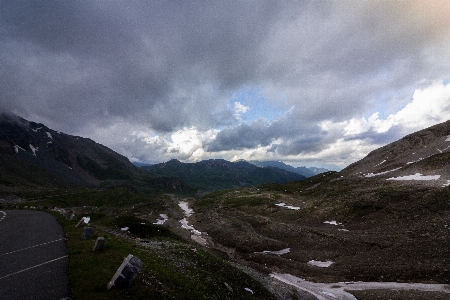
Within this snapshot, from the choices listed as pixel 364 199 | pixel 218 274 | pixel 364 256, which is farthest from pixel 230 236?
pixel 364 199

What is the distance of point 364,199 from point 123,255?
83.3 m

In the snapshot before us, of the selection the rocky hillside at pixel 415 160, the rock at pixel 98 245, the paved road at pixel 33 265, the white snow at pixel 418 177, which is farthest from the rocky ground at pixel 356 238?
the paved road at pixel 33 265

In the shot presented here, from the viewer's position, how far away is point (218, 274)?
32.9m

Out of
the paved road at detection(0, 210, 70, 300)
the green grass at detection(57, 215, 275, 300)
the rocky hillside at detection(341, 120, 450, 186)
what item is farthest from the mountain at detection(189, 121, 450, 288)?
the paved road at detection(0, 210, 70, 300)

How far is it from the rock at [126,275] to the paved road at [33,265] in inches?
136

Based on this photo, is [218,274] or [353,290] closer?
[218,274]

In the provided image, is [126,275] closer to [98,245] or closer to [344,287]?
[98,245]

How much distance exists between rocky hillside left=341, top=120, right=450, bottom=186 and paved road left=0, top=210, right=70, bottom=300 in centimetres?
10162

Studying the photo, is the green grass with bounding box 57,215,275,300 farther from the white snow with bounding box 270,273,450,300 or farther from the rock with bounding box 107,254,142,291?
the white snow with bounding box 270,273,450,300

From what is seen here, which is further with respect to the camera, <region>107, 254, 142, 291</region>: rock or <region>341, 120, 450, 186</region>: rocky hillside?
<region>341, 120, 450, 186</region>: rocky hillside

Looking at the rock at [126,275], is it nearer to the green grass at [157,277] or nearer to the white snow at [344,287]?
the green grass at [157,277]

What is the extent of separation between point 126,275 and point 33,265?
1233 cm

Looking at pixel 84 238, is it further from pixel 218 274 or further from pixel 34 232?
pixel 218 274

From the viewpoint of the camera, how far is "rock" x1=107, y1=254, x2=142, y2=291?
690 inches
